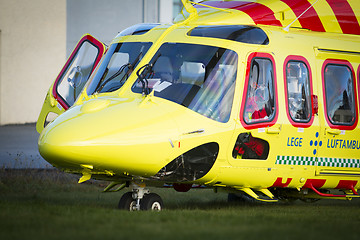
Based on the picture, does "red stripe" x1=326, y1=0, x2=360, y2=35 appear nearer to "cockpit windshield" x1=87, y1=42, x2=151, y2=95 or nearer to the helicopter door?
"cockpit windshield" x1=87, y1=42, x2=151, y2=95

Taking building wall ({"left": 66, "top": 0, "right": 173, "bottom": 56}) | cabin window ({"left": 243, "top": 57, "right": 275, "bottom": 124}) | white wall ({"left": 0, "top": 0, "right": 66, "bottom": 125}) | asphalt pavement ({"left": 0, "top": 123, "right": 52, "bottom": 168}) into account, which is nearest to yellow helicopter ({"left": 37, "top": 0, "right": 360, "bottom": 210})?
cabin window ({"left": 243, "top": 57, "right": 275, "bottom": 124})

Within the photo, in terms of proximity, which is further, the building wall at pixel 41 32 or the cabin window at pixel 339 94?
the building wall at pixel 41 32

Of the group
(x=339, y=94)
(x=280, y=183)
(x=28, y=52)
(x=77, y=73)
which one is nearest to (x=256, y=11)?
(x=339, y=94)

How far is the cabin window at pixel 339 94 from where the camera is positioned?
10.5 m

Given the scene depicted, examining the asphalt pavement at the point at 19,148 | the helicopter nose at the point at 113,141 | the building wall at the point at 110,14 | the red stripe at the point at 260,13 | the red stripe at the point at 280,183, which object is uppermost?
the building wall at the point at 110,14

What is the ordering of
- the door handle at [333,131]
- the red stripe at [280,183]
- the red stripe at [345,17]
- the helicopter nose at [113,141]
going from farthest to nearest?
1. the red stripe at [345,17]
2. the door handle at [333,131]
3. the red stripe at [280,183]
4. the helicopter nose at [113,141]

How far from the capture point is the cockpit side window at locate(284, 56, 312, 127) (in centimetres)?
1007

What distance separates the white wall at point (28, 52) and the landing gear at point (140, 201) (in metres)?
15.6

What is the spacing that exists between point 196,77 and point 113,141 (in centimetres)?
142

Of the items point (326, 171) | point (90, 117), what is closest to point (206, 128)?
point (90, 117)

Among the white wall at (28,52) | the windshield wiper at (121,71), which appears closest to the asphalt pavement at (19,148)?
the white wall at (28,52)

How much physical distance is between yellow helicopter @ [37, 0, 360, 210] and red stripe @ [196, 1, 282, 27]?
0.02 m

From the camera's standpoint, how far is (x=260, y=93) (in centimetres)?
986

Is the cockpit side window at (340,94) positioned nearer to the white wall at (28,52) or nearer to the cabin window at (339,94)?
the cabin window at (339,94)
